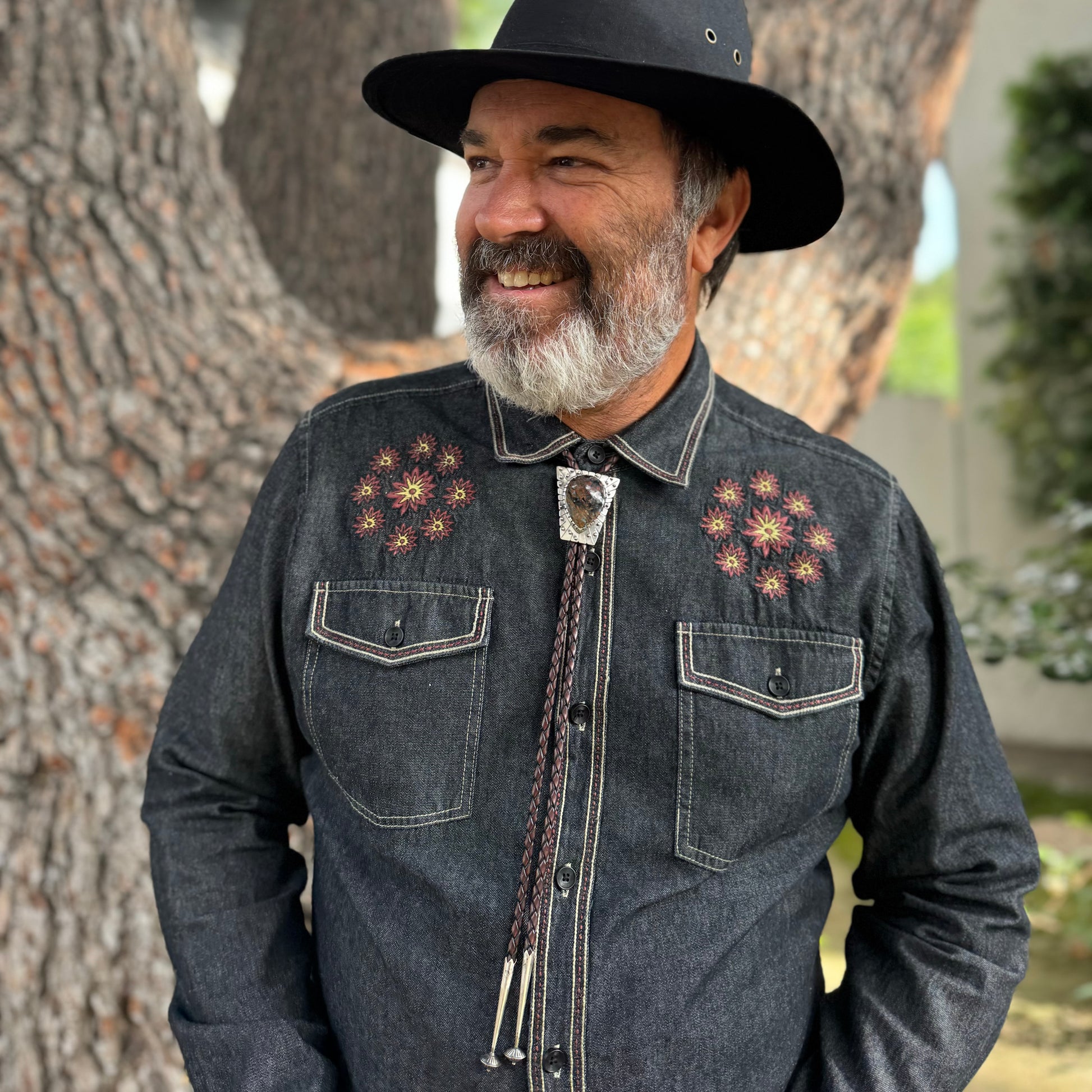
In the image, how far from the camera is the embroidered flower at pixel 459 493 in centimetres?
157

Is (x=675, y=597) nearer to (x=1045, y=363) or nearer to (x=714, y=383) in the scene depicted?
(x=714, y=383)

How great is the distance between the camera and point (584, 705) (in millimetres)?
1460

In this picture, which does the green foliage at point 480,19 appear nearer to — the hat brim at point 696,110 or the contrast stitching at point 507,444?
the hat brim at point 696,110

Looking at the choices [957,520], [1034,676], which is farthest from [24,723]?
[957,520]

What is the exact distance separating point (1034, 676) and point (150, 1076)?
5490mm

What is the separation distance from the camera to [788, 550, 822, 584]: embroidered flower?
1.55 m

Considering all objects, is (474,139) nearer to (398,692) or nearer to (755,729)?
(398,692)

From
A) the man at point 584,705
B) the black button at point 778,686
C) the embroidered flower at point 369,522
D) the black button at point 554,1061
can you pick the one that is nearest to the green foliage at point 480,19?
the man at point 584,705

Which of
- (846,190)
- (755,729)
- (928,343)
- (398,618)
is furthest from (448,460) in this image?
(928,343)

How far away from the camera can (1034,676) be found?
6.38 meters

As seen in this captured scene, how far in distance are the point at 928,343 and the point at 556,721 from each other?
3177 centimetres

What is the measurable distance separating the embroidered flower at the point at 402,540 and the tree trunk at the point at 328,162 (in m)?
2.27

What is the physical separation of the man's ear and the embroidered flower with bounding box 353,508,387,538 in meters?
0.61

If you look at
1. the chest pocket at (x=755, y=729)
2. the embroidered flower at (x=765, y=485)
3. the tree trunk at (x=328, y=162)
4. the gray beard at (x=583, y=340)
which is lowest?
the chest pocket at (x=755, y=729)
